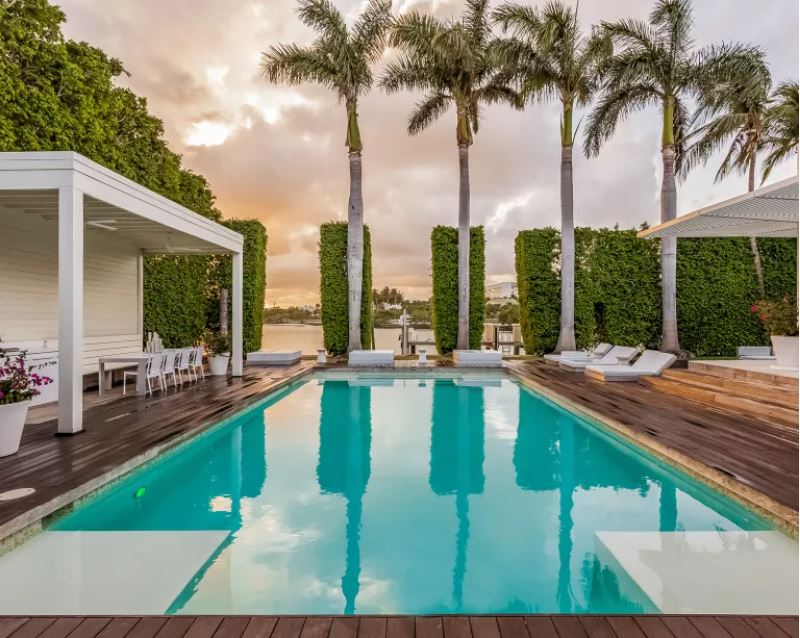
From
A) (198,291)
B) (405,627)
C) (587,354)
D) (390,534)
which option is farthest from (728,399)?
(198,291)

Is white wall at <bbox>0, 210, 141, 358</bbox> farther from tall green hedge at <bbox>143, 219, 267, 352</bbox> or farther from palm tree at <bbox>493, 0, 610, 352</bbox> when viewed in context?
palm tree at <bbox>493, 0, 610, 352</bbox>

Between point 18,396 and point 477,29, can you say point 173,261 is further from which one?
point 477,29

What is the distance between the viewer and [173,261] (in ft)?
44.2

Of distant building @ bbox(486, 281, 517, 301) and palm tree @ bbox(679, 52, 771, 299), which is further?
distant building @ bbox(486, 281, 517, 301)

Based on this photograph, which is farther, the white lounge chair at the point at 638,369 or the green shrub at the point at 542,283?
the green shrub at the point at 542,283

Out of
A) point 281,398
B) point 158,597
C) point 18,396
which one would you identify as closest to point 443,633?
point 158,597

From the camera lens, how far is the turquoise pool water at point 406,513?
3.00 m

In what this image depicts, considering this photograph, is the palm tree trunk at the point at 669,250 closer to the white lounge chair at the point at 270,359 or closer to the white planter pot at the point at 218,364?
the white lounge chair at the point at 270,359

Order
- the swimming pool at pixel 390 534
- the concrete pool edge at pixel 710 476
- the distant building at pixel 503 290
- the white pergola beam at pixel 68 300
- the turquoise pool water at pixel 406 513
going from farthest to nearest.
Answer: the distant building at pixel 503 290 < the white pergola beam at pixel 68 300 < the concrete pool edge at pixel 710 476 < the turquoise pool water at pixel 406 513 < the swimming pool at pixel 390 534

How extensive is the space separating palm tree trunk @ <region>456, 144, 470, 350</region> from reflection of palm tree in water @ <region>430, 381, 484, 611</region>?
4.99 m

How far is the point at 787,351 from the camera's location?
8.15m

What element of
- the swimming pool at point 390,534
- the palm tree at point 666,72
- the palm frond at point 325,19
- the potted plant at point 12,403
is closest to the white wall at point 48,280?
the potted plant at point 12,403

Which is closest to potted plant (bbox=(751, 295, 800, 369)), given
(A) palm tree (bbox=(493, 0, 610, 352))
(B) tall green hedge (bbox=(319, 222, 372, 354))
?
(A) palm tree (bbox=(493, 0, 610, 352))

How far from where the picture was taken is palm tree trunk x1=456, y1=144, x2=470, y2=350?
14500mm
